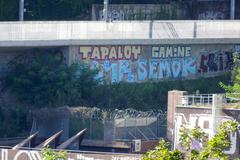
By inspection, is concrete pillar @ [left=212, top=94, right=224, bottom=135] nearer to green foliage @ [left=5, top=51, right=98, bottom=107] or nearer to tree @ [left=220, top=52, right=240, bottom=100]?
tree @ [left=220, top=52, right=240, bottom=100]

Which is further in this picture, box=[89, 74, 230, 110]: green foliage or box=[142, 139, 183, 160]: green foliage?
box=[89, 74, 230, 110]: green foliage

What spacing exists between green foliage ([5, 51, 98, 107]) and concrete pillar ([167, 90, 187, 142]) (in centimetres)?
438

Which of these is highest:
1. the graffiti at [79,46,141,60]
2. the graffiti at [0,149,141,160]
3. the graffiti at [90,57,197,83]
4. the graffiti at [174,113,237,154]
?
the graffiti at [79,46,141,60]

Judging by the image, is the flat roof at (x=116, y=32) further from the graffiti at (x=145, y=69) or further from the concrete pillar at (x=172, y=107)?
the concrete pillar at (x=172, y=107)

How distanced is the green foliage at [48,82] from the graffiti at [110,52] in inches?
32.4

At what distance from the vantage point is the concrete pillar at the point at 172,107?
53219 millimetres

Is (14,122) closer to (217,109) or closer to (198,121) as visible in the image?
(198,121)

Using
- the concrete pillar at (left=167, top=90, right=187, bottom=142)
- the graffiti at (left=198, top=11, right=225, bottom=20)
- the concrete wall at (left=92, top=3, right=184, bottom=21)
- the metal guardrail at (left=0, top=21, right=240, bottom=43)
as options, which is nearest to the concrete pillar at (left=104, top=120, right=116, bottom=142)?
the concrete pillar at (left=167, top=90, right=187, bottom=142)

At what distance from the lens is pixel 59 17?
66438mm

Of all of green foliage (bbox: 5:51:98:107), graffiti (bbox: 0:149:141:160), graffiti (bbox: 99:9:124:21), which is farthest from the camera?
graffiti (bbox: 99:9:124:21)

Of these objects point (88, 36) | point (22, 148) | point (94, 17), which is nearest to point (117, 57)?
point (88, 36)

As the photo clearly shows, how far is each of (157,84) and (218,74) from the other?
3814 millimetres

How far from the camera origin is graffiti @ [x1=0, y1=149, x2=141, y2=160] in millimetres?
45250

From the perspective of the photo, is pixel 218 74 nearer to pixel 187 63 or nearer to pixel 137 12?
pixel 187 63
